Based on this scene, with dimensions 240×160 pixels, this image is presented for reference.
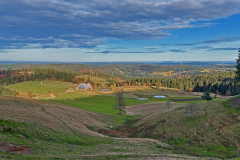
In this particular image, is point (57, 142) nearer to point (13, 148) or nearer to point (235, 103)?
point (13, 148)

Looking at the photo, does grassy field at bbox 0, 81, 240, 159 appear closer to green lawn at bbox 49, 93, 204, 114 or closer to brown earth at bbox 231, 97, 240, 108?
brown earth at bbox 231, 97, 240, 108

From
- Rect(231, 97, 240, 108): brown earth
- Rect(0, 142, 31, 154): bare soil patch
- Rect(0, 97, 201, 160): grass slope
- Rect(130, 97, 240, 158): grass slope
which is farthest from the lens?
Rect(231, 97, 240, 108): brown earth

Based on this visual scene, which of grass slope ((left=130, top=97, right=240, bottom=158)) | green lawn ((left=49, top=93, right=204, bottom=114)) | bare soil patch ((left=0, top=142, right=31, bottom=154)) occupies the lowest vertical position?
green lawn ((left=49, top=93, right=204, bottom=114))

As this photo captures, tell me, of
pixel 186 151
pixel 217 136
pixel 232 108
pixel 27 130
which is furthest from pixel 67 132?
pixel 232 108

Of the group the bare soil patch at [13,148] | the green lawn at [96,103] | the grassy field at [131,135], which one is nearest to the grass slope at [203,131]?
the grassy field at [131,135]

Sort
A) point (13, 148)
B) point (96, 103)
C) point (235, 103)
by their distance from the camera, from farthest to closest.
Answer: point (96, 103), point (235, 103), point (13, 148)

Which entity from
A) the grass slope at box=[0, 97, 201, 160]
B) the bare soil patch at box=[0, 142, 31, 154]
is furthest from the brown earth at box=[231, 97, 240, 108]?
the bare soil patch at box=[0, 142, 31, 154]

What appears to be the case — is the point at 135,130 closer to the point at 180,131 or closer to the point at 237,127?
the point at 180,131

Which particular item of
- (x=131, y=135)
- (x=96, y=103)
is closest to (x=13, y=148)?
(x=131, y=135)

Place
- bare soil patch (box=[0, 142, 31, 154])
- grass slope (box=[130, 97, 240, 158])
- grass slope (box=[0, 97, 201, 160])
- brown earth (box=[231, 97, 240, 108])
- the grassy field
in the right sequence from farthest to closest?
brown earth (box=[231, 97, 240, 108]) → grass slope (box=[130, 97, 240, 158]) → the grassy field → grass slope (box=[0, 97, 201, 160]) → bare soil patch (box=[0, 142, 31, 154])
